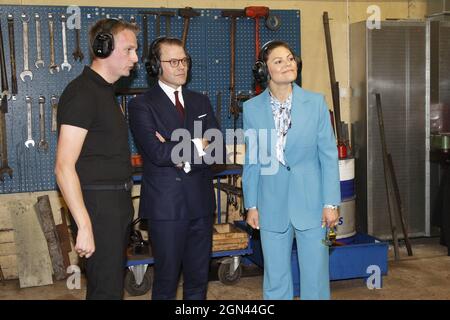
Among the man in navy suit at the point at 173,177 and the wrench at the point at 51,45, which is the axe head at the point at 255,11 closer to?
the wrench at the point at 51,45

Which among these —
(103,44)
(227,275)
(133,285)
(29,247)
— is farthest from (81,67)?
(103,44)

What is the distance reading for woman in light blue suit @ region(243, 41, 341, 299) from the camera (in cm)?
303

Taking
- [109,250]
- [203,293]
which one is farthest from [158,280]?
[109,250]

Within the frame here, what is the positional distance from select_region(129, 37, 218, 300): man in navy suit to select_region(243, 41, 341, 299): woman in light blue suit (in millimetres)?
325

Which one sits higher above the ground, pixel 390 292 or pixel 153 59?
pixel 153 59

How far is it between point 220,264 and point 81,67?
6.46ft

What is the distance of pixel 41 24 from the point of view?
4809mm

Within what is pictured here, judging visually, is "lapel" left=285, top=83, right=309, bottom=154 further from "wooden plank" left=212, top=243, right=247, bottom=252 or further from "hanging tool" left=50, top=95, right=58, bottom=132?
"hanging tool" left=50, top=95, right=58, bottom=132

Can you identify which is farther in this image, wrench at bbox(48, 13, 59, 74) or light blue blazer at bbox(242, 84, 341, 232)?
wrench at bbox(48, 13, 59, 74)

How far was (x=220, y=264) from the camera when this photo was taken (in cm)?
475

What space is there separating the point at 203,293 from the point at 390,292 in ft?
5.84

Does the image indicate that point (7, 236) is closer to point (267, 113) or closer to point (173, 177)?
point (173, 177)

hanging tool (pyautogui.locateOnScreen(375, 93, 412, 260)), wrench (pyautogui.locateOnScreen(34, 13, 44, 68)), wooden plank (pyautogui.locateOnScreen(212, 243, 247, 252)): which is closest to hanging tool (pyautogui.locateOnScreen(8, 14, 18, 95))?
wrench (pyautogui.locateOnScreen(34, 13, 44, 68))

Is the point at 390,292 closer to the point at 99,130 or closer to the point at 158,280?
the point at 158,280
